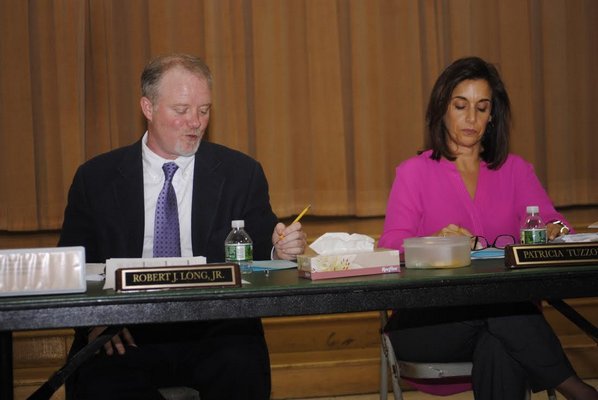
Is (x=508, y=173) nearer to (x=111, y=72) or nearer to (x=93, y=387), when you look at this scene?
(x=93, y=387)

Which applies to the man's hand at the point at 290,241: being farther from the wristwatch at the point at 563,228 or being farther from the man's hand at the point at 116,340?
the wristwatch at the point at 563,228

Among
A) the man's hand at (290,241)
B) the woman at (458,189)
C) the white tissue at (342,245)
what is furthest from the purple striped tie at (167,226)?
the white tissue at (342,245)

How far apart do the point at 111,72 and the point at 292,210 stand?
3.60 ft

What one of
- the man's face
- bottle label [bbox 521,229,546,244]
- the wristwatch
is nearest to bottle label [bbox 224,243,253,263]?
the man's face

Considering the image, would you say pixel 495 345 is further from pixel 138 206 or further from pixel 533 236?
pixel 138 206

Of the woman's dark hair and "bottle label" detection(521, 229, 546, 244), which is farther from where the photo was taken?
the woman's dark hair

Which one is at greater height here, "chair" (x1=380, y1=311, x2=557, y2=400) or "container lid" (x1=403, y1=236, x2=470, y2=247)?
"container lid" (x1=403, y1=236, x2=470, y2=247)

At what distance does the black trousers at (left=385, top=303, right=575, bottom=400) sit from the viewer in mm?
A: 2020

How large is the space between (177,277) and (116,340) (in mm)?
746

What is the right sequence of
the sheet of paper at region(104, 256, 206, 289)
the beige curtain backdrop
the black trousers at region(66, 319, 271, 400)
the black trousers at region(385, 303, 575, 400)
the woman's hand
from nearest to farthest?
the sheet of paper at region(104, 256, 206, 289), the black trousers at region(385, 303, 575, 400), the black trousers at region(66, 319, 271, 400), the woman's hand, the beige curtain backdrop

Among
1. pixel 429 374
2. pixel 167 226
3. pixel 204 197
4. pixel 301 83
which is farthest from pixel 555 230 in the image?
pixel 301 83

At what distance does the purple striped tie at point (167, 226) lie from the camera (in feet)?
8.24

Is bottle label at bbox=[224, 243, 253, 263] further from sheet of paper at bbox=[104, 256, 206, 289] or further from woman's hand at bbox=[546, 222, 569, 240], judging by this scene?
woman's hand at bbox=[546, 222, 569, 240]

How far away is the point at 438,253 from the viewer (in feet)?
5.98
